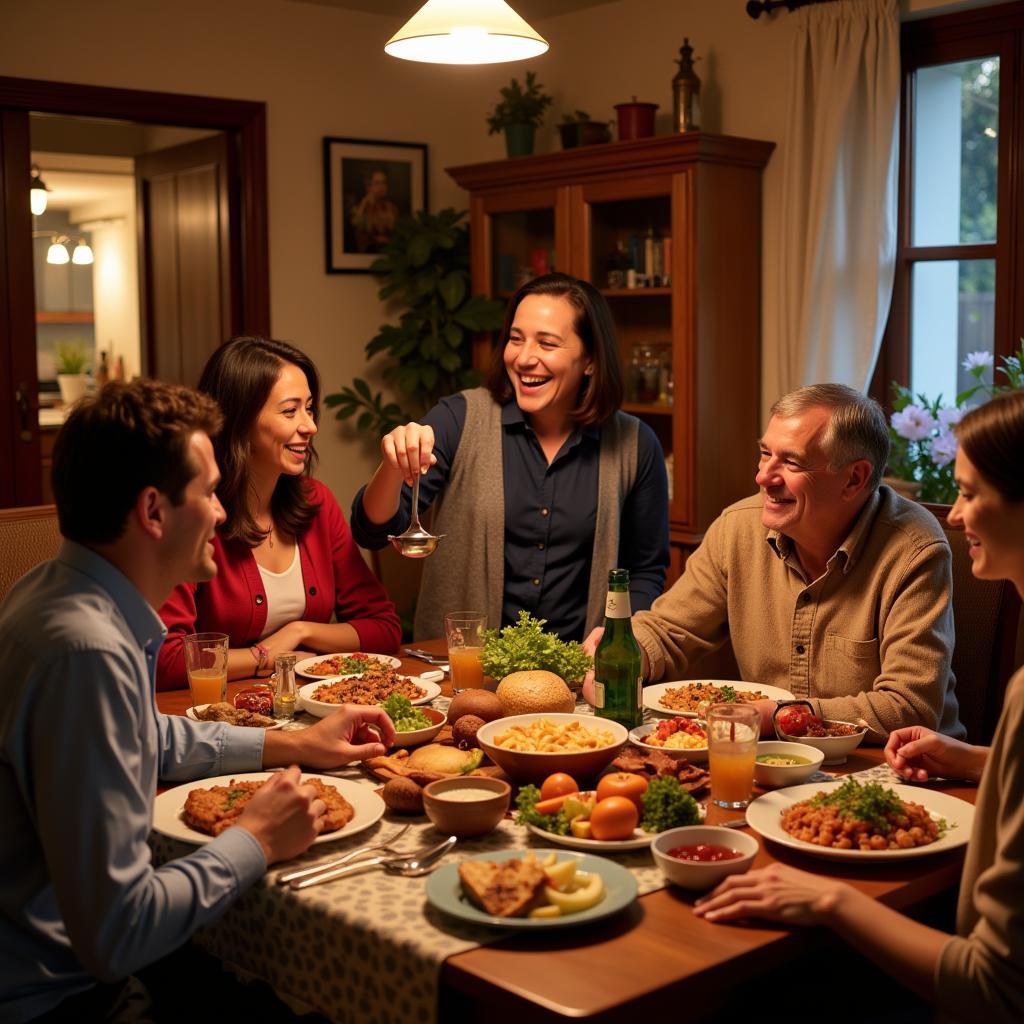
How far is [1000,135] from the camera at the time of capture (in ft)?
13.4

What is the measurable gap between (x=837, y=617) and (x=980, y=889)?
980mm

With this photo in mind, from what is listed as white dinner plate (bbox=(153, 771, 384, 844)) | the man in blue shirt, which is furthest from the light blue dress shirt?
white dinner plate (bbox=(153, 771, 384, 844))

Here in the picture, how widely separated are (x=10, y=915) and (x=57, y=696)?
27 centimetres

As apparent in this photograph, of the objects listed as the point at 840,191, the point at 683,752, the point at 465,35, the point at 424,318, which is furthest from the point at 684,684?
the point at 424,318

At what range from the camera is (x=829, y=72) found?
4.30 meters

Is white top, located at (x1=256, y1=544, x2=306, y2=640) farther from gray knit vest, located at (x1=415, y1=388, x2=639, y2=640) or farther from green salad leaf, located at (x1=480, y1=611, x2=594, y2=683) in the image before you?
green salad leaf, located at (x1=480, y1=611, x2=594, y2=683)

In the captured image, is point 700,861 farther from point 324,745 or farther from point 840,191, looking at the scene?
point 840,191

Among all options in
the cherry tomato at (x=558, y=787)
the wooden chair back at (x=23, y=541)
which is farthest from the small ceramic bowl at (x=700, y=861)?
the wooden chair back at (x=23, y=541)

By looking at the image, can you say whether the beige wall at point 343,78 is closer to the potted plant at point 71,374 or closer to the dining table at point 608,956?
the dining table at point 608,956

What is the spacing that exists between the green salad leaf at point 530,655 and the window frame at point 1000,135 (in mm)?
2463

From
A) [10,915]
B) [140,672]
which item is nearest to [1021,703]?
[140,672]

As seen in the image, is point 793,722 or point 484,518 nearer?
point 793,722

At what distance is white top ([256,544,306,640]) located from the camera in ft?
8.81

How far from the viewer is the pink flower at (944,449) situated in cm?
377
